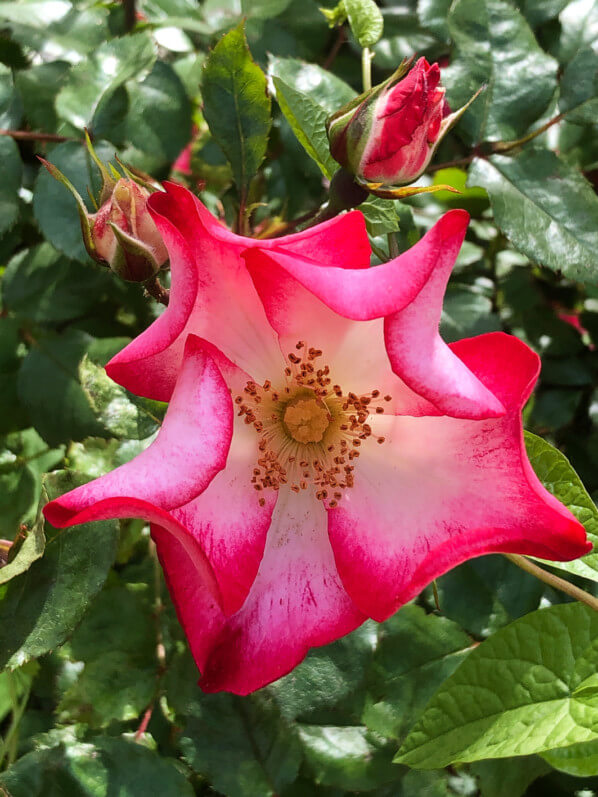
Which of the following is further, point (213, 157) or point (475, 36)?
point (213, 157)

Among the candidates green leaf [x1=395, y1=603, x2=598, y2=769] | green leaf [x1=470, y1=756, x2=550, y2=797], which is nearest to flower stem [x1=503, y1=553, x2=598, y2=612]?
green leaf [x1=395, y1=603, x2=598, y2=769]

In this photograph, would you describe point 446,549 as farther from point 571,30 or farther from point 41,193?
point 571,30

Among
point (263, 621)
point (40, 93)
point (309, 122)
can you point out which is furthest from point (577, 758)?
point (40, 93)

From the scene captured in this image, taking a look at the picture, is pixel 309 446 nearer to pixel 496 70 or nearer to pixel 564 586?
pixel 564 586

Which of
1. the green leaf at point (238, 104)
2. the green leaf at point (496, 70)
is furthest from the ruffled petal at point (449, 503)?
the green leaf at point (496, 70)

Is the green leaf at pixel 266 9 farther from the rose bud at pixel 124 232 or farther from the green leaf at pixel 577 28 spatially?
the rose bud at pixel 124 232

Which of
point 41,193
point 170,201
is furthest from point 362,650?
point 41,193
